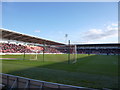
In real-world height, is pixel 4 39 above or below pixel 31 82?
above

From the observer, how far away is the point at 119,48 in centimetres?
5109

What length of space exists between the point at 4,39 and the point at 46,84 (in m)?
37.5

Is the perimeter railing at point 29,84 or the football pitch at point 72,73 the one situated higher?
the perimeter railing at point 29,84

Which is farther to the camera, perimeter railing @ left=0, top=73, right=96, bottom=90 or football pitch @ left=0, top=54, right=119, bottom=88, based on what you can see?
football pitch @ left=0, top=54, right=119, bottom=88

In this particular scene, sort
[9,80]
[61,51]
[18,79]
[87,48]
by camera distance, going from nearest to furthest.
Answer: [18,79] < [9,80] < [61,51] < [87,48]

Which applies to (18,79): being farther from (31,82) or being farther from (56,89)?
(56,89)

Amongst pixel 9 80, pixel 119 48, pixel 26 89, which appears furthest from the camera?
pixel 119 48

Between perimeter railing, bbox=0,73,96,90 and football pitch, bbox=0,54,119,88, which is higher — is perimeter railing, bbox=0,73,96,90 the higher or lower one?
the higher one

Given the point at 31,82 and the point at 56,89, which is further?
the point at 31,82

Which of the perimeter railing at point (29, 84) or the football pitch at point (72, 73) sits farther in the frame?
the football pitch at point (72, 73)

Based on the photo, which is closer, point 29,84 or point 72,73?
point 29,84

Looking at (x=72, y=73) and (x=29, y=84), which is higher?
(x=29, y=84)

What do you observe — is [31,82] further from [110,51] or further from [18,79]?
[110,51]

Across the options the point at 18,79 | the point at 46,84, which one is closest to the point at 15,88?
the point at 18,79
